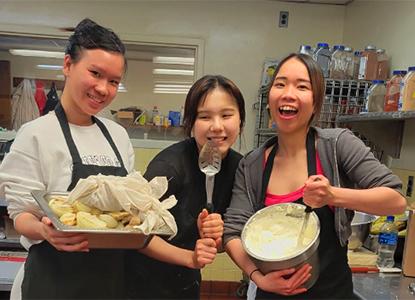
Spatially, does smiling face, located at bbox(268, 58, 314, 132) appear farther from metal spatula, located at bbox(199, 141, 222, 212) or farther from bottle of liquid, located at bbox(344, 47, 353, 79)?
bottle of liquid, located at bbox(344, 47, 353, 79)

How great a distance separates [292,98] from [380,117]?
0.96 m

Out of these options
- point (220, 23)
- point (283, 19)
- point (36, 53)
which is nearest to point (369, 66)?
point (283, 19)

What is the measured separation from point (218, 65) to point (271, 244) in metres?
2.48

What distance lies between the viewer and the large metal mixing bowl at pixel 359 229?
186 centimetres

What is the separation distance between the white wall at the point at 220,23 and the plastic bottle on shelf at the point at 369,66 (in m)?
0.92

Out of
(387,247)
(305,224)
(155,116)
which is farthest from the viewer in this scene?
(155,116)

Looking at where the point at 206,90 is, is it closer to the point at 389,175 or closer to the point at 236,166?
the point at 236,166

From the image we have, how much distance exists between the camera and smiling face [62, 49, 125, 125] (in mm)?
1073

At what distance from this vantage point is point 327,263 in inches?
43.1

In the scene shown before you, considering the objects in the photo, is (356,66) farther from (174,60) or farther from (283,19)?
(174,60)

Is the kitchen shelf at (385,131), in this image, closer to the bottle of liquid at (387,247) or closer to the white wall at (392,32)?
the white wall at (392,32)

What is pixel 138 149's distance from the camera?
3174 mm

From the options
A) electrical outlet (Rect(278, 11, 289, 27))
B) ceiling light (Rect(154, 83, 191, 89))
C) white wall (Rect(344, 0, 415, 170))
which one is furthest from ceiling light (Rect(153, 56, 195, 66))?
white wall (Rect(344, 0, 415, 170))

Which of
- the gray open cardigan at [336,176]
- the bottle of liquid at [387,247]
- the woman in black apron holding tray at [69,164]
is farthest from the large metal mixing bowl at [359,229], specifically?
the woman in black apron holding tray at [69,164]
